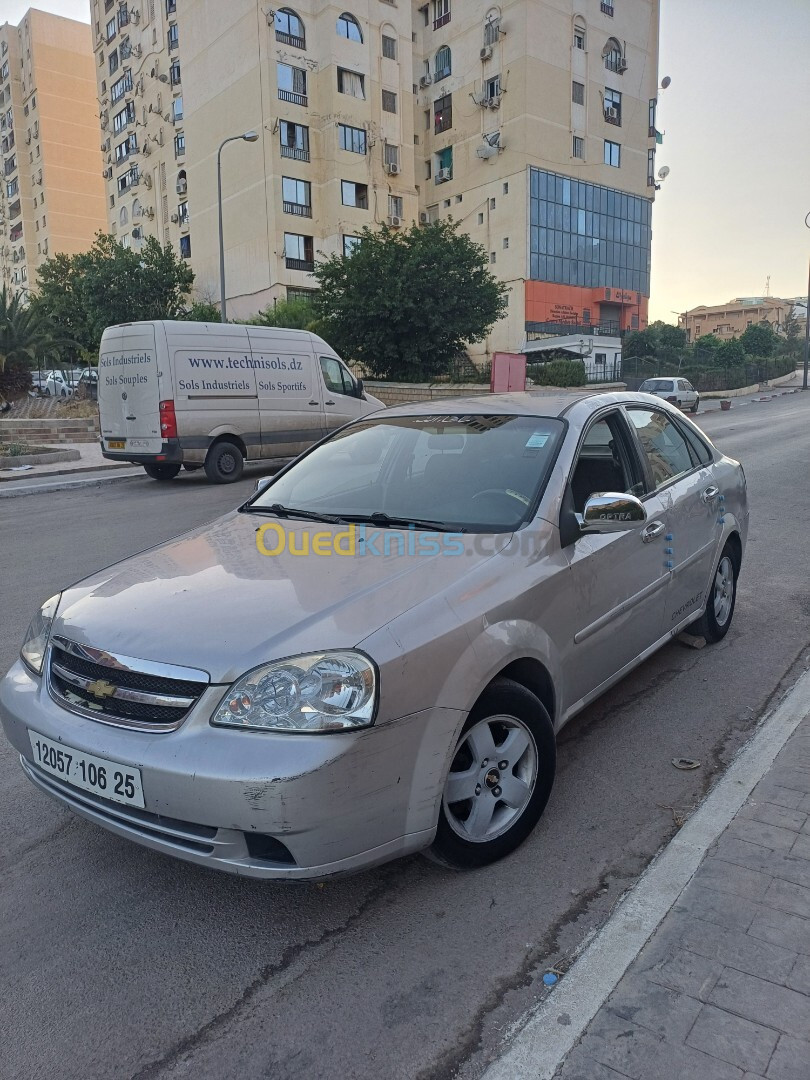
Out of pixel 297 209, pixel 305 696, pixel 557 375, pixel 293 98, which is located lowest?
pixel 305 696

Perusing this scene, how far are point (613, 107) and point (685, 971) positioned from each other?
6257 cm

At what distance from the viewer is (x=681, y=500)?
4.19 m

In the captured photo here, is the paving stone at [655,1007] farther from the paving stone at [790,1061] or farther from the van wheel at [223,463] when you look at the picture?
the van wheel at [223,463]

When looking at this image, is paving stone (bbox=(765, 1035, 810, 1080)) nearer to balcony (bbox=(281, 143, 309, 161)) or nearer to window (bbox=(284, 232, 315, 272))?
window (bbox=(284, 232, 315, 272))

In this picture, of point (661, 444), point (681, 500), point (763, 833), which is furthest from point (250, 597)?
point (661, 444)

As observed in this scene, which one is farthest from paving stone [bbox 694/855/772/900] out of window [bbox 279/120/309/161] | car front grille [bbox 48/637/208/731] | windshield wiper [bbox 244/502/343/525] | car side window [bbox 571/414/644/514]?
window [bbox 279/120/309/161]

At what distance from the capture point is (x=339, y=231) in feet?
143

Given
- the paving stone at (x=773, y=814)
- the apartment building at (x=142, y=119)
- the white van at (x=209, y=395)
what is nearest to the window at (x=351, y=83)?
the apartment building at (x=142, y=119)

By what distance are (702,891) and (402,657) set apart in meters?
1.26

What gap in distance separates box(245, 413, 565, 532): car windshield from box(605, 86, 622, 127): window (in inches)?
2339

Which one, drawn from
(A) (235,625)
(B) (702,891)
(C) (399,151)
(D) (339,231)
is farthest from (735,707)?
(C) (399,151)

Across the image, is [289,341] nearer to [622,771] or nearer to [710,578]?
[710,578]

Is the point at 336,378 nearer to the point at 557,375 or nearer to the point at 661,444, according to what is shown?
the point at 661,444

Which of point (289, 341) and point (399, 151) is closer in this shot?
point (289, 341)
